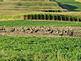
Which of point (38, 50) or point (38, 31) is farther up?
point (38, 50)

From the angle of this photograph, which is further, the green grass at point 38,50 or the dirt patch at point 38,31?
the dirt patch at point 38,31

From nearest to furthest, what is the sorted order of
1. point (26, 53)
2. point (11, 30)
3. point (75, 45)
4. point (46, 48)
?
point (26, 53) < point (46, 48) < point (75, 45) < point (11, 30)

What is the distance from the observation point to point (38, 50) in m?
18.1

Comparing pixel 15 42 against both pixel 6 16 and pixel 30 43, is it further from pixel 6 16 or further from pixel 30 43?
pixel 6 16

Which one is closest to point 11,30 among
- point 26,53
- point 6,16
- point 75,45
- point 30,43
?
point 30,43

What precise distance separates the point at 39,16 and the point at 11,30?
53.2ft

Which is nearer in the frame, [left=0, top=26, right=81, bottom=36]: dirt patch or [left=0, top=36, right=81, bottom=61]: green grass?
[left=0, top=36, right=81, bottom=61]: green grass

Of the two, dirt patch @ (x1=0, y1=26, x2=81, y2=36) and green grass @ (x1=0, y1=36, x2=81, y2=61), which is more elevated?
green grass @ (x1=0, y1=36, x2=81, y2=61)

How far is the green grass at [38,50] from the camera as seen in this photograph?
633 inches

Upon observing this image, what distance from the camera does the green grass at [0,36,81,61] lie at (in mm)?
16078

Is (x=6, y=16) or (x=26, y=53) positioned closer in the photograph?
(x=26, y=53)

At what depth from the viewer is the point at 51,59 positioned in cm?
1598

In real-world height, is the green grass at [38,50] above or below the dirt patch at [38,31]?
above

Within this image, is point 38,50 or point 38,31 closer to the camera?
point 38,50
